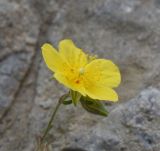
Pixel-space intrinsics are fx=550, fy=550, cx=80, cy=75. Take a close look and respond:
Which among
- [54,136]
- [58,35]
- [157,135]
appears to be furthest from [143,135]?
[58,35]

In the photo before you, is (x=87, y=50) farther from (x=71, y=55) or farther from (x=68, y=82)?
(x=68, y=82)

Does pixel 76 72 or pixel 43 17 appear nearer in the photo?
pixel 76 72

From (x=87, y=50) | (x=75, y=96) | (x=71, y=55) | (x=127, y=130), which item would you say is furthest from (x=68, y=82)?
(x=87, y=50)

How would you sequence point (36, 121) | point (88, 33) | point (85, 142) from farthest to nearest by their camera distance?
point (88, 33) → point (36, 121) → point (85, 142)

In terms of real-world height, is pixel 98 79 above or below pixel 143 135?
above

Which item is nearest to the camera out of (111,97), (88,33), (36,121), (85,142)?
(111,97)

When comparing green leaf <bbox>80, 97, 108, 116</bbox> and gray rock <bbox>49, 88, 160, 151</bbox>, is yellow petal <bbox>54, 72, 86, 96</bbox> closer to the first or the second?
green leaf <bbox>80, 97, 108, 116</bbox>

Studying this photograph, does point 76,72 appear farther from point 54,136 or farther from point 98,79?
point 54,136

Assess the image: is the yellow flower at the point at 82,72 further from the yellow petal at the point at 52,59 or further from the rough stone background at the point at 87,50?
the rough stone background at the point at 87,50

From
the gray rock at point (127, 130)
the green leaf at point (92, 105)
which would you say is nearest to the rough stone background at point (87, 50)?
the gray rock at point (127, 130)

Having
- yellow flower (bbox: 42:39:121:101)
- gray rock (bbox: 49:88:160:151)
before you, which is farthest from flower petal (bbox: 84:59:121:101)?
gray rock (bbox: 49:88:160:151)
